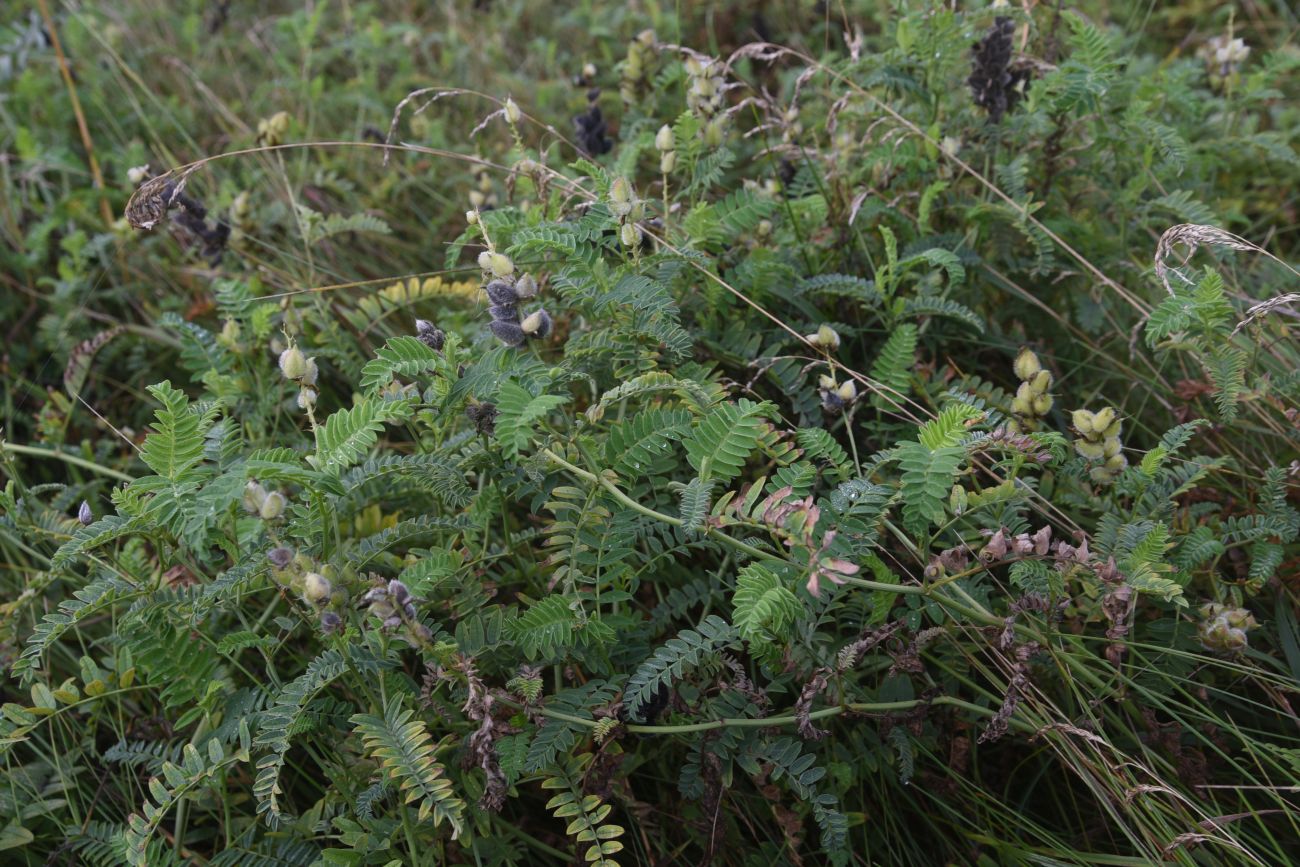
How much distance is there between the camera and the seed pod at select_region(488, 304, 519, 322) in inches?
66.6

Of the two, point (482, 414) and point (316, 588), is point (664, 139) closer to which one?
point (482, 414)

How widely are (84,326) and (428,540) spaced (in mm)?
1572

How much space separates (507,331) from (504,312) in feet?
0.14

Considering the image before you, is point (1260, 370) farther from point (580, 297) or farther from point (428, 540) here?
point (428, 540)

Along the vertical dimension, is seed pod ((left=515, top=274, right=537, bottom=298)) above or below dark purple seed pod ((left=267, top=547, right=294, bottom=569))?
above

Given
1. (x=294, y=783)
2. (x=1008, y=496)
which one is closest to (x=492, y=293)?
(x=1008, y=496)

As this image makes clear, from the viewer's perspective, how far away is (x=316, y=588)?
4.93ft

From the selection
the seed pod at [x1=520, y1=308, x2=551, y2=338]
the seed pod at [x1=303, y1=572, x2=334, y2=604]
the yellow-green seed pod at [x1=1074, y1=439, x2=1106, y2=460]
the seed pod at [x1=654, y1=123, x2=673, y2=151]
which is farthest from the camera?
the seed pod at [x1=654, y1=123, x2=673, y2=151]

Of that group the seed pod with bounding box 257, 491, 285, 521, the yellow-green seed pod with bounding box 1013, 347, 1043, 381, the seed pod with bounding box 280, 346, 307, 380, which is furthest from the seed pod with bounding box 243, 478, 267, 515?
the yellow-green seed pod with bounding box 1013, 347, 1043, 381

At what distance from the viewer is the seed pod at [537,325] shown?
1663 millimetres

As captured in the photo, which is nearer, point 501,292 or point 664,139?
point 501,292

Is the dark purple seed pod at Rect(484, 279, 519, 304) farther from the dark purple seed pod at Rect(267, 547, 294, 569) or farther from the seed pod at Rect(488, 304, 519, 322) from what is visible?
the dark purple seed pod at Rect(267, 547, 294, 569)

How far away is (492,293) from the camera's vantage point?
1.67 meters

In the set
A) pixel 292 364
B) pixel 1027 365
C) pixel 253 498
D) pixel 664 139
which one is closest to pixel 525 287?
pixel 292 364
